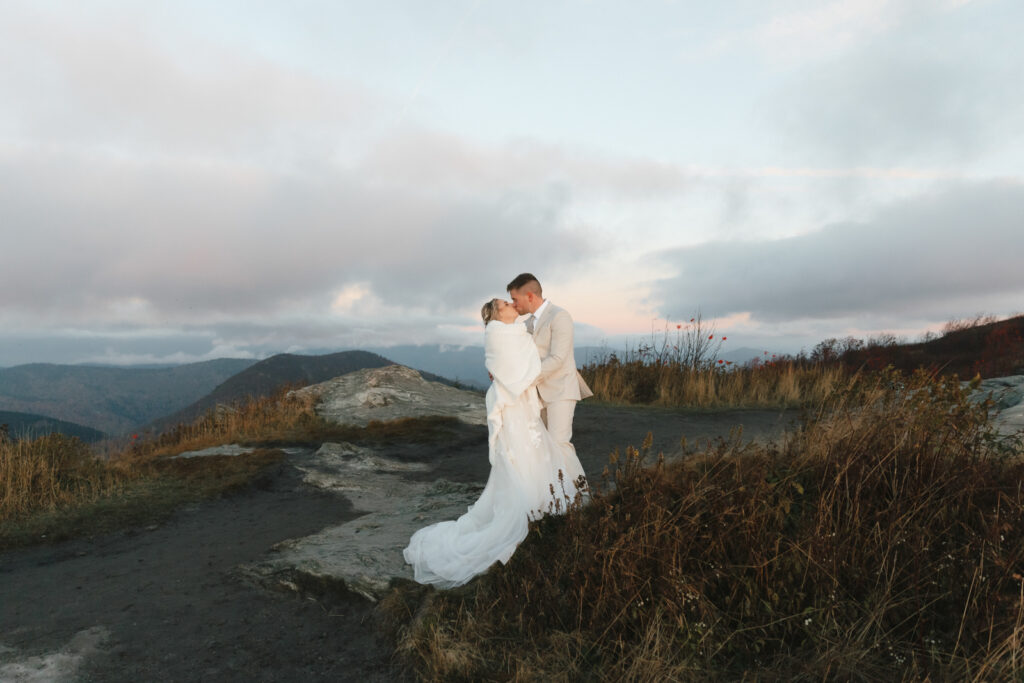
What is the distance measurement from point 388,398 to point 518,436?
9.54m

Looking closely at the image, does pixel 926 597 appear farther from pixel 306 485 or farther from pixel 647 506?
pixel 306 485

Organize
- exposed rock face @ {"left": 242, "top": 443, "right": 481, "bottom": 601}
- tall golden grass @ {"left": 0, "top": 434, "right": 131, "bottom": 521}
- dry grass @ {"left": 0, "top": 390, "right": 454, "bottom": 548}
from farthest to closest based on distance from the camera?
tall golden grass @ {"left": 0, "top": 434, "right": 131, "bottom": 521}
dry grass @ {"left": 0, "top": 390, "right": 454, "bottom": 548}
exposed rock face @ {"left": 242, "top": 443, "right": 481, "bottom": 601}

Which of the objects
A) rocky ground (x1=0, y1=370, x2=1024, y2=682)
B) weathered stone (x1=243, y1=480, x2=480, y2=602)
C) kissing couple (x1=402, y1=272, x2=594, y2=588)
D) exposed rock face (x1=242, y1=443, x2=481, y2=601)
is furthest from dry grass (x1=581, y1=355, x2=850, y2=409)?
kissing couple (x1=402, y1=272, x2=594, y2=588)

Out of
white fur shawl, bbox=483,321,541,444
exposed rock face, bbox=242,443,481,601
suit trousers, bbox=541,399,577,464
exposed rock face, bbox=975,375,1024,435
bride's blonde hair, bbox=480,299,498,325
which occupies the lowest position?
exposed rock face, bbox=242,443,481,601

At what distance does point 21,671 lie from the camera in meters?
3.94

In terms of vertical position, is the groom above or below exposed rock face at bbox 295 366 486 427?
above

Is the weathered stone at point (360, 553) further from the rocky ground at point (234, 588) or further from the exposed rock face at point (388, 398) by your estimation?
the exposed rock face at point (388, 398)

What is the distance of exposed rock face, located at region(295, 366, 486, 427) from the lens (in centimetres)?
1334

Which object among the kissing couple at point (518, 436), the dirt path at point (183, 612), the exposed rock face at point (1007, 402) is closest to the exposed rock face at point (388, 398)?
the dirt path at point (183, 612)

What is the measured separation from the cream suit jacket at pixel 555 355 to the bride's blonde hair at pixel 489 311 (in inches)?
21.8

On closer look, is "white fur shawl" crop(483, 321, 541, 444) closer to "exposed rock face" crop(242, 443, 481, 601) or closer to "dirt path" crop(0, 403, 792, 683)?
"exposed rock face" crop(242, 443, 481, 601)

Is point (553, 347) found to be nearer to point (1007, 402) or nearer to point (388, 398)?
point (1007, 402)

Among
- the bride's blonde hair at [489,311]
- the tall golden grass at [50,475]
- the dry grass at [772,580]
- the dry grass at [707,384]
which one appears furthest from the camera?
the dry grass at [707,384]

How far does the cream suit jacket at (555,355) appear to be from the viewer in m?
5.45
